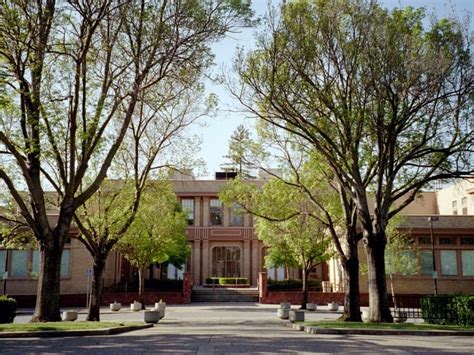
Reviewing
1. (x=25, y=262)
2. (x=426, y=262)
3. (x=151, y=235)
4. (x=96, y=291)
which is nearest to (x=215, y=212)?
(x=151, y=235)

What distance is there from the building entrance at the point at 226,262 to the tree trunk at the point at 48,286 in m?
33.3

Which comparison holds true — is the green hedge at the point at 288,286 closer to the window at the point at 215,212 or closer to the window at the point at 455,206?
the window at the point at 215,212

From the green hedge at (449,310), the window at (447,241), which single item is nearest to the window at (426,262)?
the window at (447,241)

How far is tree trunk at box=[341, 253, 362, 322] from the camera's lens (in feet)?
61.8

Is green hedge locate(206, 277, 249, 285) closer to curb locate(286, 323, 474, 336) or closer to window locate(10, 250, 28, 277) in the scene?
window locate(10, 250, 28, 277)

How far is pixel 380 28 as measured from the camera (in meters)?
16.5

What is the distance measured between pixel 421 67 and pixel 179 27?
310 inches

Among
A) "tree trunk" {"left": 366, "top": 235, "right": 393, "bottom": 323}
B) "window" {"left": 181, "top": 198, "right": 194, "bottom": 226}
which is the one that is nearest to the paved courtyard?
"tree trunk" {"left": 366, "top": 235, "right": 393, "bottom": 323}

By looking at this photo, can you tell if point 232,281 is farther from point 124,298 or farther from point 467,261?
point 467,261

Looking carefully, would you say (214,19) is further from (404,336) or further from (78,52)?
(404,336)

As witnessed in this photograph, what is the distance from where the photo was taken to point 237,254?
49344 millimetres

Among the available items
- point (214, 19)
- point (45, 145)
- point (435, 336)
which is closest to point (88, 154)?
point (45, 145)

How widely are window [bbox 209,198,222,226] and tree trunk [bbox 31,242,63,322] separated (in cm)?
3408

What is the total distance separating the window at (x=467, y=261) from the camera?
35906mm
